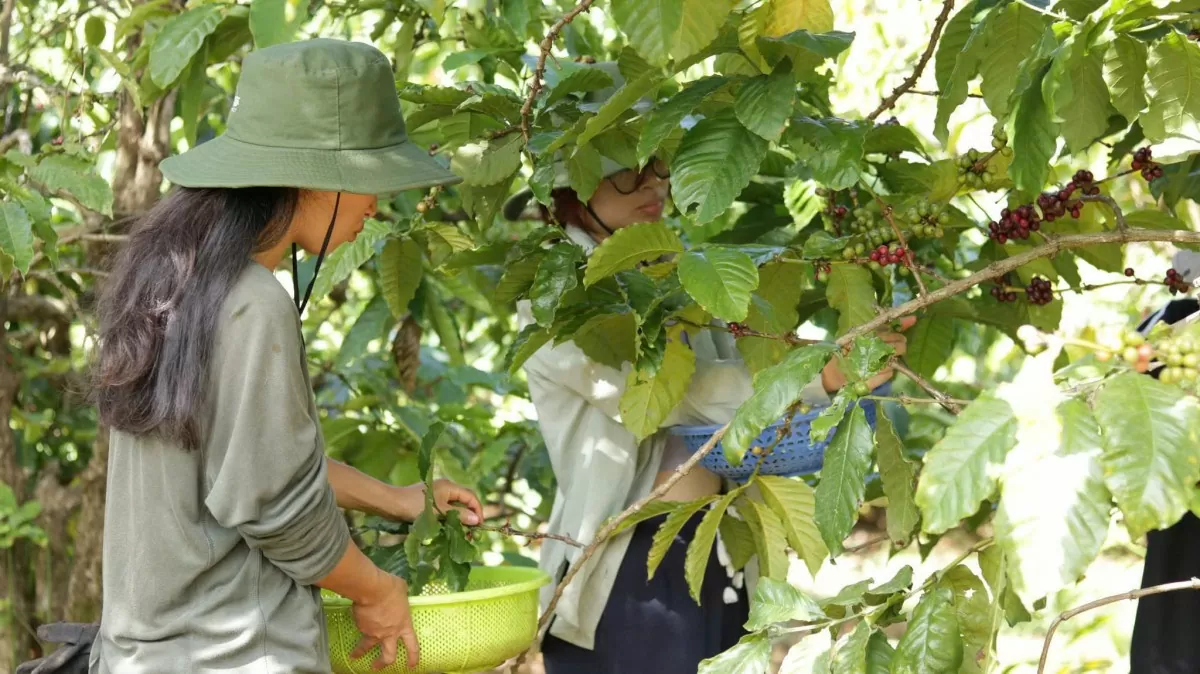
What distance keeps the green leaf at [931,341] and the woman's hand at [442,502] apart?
93 centimetres

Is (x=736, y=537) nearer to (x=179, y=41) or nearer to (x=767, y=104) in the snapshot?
(x=767, y=104)

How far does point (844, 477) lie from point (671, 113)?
50 cm

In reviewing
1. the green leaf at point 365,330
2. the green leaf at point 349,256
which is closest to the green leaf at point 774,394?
→ the green leaf at point 349,256

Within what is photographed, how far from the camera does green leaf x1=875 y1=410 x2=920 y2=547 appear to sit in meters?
1.67

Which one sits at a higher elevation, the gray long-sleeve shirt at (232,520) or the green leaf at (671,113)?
the green leaf at (671,113)

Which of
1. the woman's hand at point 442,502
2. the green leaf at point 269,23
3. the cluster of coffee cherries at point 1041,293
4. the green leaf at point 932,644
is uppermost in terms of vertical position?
the green leaf at point 269,23

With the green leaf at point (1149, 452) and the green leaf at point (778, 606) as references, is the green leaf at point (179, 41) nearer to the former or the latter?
the green leaf at point (778, 606)

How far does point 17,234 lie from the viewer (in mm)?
2156

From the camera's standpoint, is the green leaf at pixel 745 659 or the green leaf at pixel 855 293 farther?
the green leaf at pixel 855 293

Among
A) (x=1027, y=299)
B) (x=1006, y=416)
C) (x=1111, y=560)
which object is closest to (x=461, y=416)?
(x=1027, y=299)

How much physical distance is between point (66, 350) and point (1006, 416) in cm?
335

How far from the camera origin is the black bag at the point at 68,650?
1.70 meters

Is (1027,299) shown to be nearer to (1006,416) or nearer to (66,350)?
(1006,416)

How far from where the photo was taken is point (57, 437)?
157 inches
